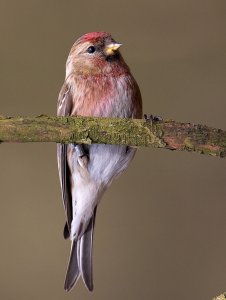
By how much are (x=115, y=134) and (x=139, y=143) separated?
48 millimetres

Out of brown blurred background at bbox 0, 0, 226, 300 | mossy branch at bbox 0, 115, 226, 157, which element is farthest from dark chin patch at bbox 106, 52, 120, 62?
brown blurred background at bbox 0, 0, 226, 300

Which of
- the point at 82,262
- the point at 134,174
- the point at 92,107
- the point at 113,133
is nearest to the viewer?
the point at 113,133

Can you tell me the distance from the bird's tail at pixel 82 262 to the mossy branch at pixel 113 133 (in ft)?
1.78

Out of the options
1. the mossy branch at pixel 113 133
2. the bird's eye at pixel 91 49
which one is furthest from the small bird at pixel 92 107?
the mossy branch at pixel 113 133

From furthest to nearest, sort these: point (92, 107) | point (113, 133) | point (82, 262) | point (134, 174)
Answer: point (134, 174), point (82, 262), point (92, 107), point (113, 133)

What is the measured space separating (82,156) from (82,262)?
0.28 meters

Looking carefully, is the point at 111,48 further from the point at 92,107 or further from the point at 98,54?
the point at 92,107

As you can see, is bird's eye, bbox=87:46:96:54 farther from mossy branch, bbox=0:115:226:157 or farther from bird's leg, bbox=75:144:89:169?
mossy branch, bbox=0:115:226:157

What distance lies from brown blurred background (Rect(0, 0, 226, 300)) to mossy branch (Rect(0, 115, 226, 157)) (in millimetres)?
920

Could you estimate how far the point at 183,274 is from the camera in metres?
1.86

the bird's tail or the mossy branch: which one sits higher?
the mossy branch

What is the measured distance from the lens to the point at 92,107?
135cm

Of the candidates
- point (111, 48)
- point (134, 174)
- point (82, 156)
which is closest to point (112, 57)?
point (111, 48)

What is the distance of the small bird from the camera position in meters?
1.35
